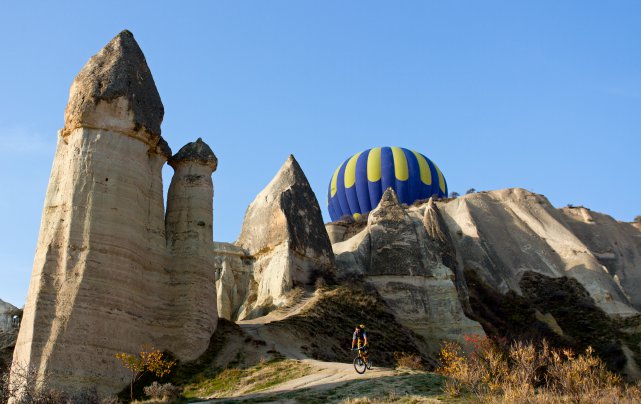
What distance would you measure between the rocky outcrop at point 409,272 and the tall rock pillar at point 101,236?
462 inches

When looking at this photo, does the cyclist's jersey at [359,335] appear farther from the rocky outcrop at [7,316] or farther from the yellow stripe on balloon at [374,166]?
the yellow stripe on balloon at [374,166]

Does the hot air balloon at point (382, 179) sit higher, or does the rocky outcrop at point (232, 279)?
the hot air balloon at point (382, 179)

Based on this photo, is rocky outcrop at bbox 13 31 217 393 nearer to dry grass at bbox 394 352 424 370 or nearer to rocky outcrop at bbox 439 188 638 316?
dry grass at bbox 394 352 424 370

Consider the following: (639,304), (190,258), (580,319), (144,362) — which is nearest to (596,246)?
(639,304)

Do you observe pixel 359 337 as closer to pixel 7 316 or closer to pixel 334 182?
pixel 7 316

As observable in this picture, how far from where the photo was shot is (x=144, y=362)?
23.2m

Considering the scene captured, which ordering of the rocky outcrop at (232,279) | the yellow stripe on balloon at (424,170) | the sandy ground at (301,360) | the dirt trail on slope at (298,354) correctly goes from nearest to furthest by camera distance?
the sandy ground at (301,360) < the dirt trail on slope at (298,354) < the rocky outcrop at (232,279) < the yellow stripe on balloon at (424,170)

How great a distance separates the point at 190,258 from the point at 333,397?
29.2 feet

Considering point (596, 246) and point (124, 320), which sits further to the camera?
point (596, 246)

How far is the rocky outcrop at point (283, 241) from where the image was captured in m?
32.2

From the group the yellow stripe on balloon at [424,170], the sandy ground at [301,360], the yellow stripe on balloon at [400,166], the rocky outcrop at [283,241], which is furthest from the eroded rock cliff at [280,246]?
the yellow stripe on balloon at [424,170]

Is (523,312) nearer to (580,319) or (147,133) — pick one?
(580,319)

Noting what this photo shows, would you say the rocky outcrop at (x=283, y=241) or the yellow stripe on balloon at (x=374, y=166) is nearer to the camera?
the rocky outcrop at (x=283, y=241)

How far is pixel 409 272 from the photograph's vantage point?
36.3m
